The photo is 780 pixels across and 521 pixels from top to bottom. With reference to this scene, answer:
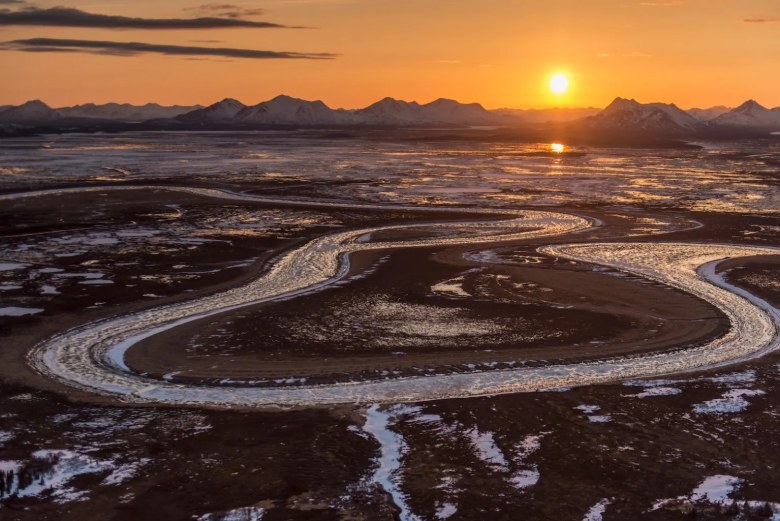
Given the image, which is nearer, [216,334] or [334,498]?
[334,498]

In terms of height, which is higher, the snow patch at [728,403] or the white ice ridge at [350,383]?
the white ice ridge at [350,383]

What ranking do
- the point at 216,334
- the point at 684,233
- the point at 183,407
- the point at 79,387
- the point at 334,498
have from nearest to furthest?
the point at 334,498, the point at 183,407, the point at 79,387, the point at 216,334, the point at 684,233

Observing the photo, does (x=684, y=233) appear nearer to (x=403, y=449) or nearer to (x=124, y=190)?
(x=403, y=449)

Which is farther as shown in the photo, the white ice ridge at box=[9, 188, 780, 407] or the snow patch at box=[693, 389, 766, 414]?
the white ice ridge at box=[9, 188, 780, 407]

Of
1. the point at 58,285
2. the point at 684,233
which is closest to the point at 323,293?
Result: the point at 58,285

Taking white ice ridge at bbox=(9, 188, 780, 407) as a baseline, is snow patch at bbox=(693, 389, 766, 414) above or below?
below

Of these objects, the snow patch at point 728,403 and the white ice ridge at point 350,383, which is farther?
the white ice ridge at point 350,383

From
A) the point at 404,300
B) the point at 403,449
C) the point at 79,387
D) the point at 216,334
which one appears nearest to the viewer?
the point at 403,449

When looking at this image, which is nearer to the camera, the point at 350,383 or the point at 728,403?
the point at 728,403
